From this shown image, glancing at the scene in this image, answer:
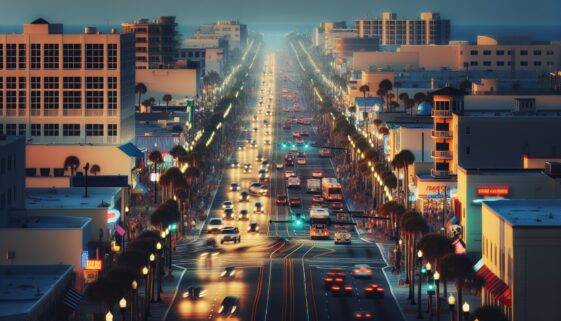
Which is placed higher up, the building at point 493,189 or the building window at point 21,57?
the building window at point 21,57

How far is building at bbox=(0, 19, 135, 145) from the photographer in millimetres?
155250

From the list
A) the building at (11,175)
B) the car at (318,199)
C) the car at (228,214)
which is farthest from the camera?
the car at (318,199)

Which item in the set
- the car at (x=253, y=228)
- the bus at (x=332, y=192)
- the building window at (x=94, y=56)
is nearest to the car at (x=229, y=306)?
→ the car at (x=253, y=228)

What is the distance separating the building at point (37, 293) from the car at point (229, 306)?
8.62 meters

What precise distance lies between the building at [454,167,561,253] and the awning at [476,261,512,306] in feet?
59.2

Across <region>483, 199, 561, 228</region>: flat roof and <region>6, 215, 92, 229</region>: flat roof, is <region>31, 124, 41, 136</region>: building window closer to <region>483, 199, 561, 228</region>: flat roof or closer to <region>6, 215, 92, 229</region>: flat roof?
<region>6, 215, 92, 229</region>: flat roof

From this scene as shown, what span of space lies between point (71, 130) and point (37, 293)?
269ft

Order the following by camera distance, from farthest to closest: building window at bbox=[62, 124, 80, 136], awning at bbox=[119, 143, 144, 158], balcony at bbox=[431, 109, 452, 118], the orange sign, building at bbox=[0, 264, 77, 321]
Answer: building window at bbox=[62, 124, 80, 136], awning at bbox=[119, 143, 144, 158], balcony at bbox=[431, 109, 452, 118], the orange sign, building at bbox=[0, 264, 77, 321]

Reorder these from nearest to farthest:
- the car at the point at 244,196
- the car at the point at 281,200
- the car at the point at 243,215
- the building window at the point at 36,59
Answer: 1. the car at the point at 243,215
2. the car at the point at 281,200
3. the car at the point at 244,196
4. the building window at the point at 36,59

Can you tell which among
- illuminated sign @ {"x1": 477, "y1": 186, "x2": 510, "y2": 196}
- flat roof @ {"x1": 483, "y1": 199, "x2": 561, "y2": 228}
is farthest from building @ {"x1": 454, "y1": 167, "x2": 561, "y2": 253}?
flat roof @ {"x1": 483, "y1": 199, "x2": 561, "y2": 228}

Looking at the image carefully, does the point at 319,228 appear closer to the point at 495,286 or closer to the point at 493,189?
the point at 493,189

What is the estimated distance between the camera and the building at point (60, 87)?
155 m

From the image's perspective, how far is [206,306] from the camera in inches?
3467

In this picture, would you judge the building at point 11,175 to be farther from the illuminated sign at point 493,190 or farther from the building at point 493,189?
the illuminated sign at point 493,190
